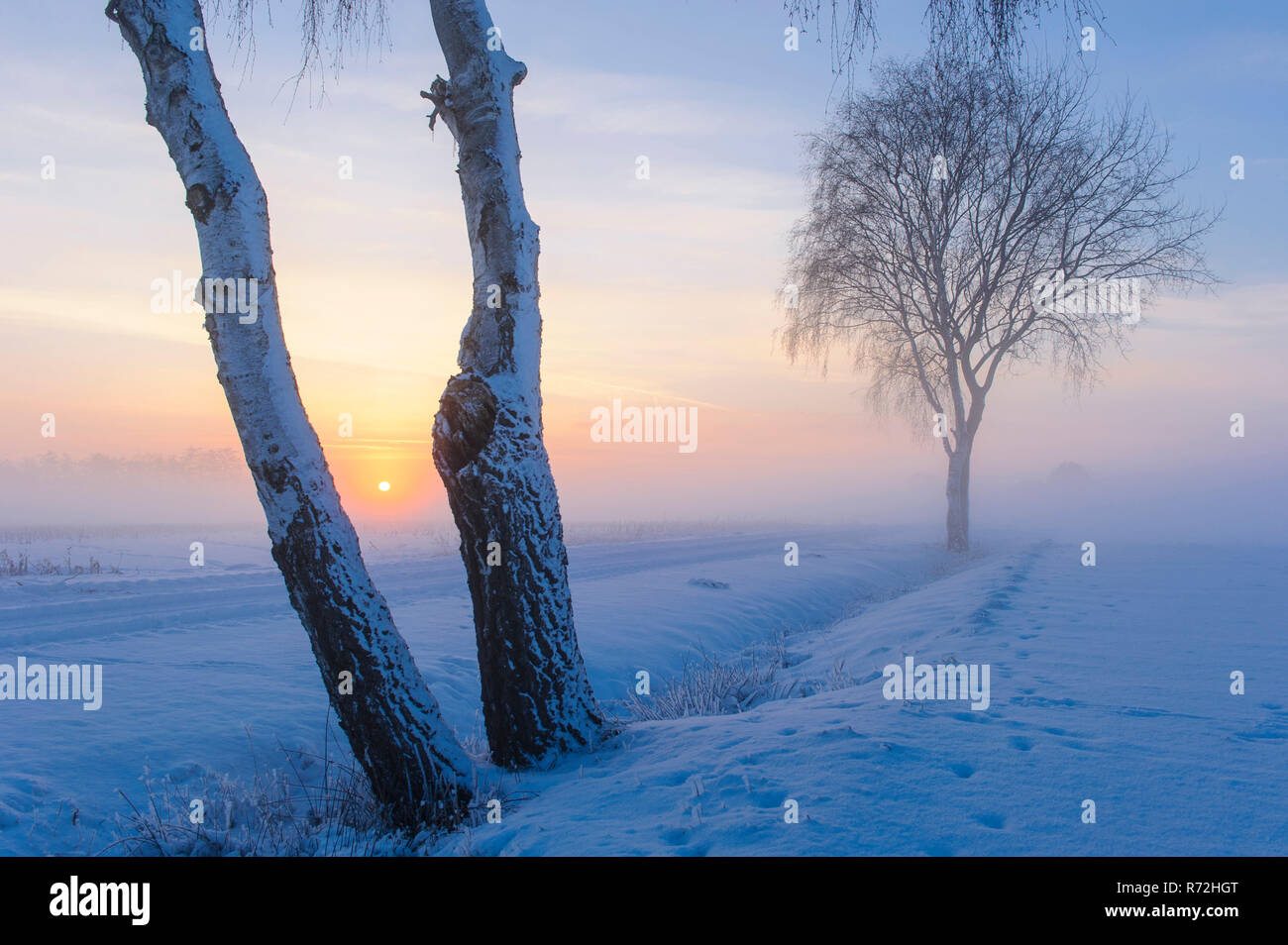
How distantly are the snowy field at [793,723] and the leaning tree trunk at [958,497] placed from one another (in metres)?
10.8

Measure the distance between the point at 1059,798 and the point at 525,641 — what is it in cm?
262

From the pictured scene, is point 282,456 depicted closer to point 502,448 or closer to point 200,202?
point 502,448

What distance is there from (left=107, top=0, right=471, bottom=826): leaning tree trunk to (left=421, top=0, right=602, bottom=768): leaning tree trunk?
52 cm

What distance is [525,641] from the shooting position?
13.5 feet
